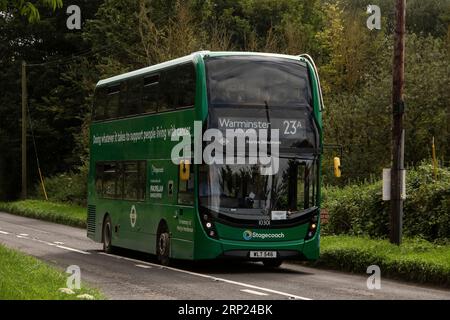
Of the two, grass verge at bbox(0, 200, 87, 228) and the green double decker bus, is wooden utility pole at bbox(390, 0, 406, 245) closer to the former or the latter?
the green double decker bus

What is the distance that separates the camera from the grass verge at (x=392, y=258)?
64.3 ft

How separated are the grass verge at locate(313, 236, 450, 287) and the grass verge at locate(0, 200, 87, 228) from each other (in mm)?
20626

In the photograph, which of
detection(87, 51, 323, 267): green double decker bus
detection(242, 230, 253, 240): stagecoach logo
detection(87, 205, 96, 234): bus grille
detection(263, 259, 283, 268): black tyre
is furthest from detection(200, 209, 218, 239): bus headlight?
detection(87, 205, 96, 234): bus grille

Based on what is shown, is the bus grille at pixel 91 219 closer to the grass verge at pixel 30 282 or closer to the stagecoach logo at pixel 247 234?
the grass verge at pixel 30 282

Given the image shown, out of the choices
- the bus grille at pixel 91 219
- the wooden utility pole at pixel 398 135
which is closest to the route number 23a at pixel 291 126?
the wooden utility pole at pixel 398 135

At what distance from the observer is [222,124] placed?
2066 centimetres

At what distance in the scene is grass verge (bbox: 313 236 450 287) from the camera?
1961 centimetres

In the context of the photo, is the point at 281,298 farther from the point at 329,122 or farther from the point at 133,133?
the point at 329,122

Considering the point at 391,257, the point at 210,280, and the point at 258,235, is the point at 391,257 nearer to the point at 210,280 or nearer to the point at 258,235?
the point at 258,235

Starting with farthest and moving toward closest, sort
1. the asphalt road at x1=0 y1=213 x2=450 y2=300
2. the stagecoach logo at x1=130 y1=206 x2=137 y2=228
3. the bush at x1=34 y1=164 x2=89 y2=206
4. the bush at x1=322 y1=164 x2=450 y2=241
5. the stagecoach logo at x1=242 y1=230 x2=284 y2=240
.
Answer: the bush at x1=34 y1=164 x2=89 y2=206 → the stagecoach logo at x1=130 y1=206 x2=137 y2=228 → the bush at x1=322 y1=164 x2=450 y2=241 → the stagecoach logo at x1=242 y1=230 x2=284 y2=240 → the asphalt road at x1=0 y1=213 x2=450 y2=300

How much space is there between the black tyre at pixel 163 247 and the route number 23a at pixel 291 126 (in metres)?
3.59

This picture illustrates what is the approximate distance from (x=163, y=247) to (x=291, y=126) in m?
4.10

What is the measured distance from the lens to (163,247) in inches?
906

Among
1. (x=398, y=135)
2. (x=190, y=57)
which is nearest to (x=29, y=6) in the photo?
(x=190, y=57)
